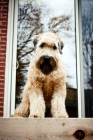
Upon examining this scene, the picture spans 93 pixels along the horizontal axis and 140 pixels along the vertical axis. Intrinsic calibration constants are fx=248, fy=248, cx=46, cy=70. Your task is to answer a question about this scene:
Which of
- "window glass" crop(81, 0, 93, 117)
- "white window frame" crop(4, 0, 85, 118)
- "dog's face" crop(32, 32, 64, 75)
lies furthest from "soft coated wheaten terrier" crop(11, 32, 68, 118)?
"window glass" crop(81, 0, 93, 117)

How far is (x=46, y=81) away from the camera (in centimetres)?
248

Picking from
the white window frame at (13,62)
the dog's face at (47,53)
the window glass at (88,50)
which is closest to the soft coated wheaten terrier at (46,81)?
the dog's face at (47,53)

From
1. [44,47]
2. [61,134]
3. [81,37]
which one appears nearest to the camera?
[61,134]

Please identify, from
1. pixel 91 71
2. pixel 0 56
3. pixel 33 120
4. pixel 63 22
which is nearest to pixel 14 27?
pixel 0 56

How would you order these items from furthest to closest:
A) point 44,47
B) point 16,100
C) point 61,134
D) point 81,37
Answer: point 81,37 → point 16,100 → point 44,47 → point 61,134

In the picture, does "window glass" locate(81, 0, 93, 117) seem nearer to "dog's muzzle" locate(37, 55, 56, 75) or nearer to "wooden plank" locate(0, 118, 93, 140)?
"dog's muzzle" locate(37, 55, 56, 75)

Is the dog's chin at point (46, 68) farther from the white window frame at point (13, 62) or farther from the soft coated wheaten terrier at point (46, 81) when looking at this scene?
the white window frame at point (13, 62)

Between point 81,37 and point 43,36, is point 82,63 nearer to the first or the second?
point 81,37

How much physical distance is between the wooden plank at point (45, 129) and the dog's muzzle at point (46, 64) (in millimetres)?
843

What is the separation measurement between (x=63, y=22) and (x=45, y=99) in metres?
1.39

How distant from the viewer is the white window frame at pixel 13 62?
3.16 metres

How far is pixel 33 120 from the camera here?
1.65 metres

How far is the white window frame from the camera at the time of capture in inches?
124

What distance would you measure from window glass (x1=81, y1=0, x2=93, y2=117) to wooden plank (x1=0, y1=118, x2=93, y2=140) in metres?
1.53
